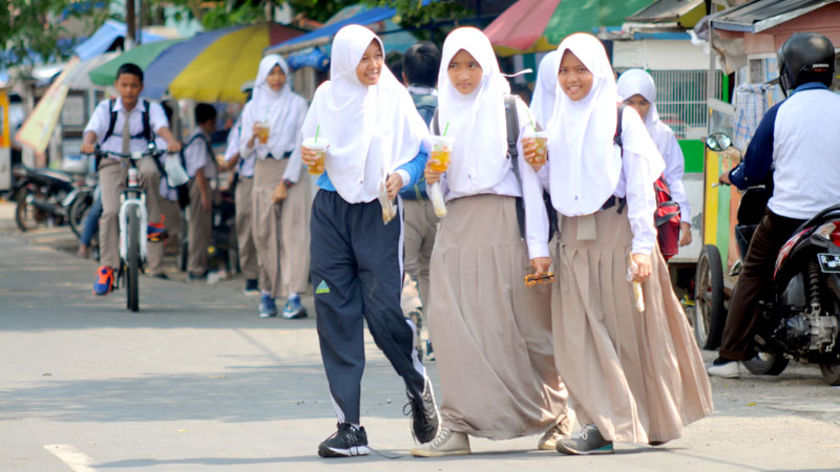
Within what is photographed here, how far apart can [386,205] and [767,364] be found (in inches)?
130

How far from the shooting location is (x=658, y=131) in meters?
8.68

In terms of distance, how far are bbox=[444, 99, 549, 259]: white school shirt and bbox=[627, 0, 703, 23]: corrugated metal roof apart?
5101 mm

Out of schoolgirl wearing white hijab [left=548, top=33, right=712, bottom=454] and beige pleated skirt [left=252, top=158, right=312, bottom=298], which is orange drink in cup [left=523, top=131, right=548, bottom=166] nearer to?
schoolgirl wearing white hijab [left=548, top=33, right=712, bottom=454]

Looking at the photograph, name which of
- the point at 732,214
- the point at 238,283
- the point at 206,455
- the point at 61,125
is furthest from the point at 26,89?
the point at 206,455

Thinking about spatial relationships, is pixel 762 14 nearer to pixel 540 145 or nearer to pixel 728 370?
pixel 728 370

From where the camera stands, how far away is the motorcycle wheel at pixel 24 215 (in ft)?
76.0

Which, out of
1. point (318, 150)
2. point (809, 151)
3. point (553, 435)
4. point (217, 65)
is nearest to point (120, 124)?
point (217, 65)

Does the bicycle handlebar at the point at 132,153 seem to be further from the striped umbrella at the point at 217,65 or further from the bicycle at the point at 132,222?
the striped umbrella at the point at 217,65

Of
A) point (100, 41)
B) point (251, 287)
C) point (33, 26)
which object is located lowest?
point (251, 287)

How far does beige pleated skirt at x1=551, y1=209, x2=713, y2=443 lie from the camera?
19.3ft

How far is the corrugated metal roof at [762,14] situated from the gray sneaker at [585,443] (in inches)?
134

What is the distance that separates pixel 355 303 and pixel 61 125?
26046 mm

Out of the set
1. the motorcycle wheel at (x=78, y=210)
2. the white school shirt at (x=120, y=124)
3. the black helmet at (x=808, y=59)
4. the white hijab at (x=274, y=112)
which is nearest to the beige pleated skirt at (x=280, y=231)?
the white hijab at (x=274, y=112)

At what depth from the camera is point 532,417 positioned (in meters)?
5.95
